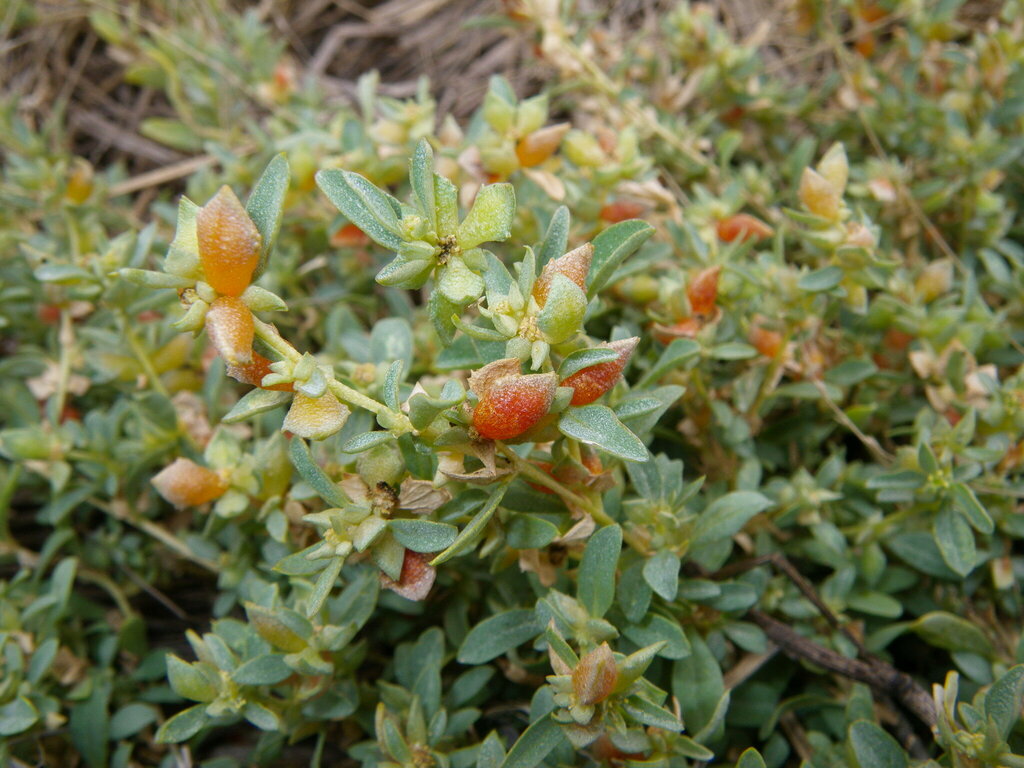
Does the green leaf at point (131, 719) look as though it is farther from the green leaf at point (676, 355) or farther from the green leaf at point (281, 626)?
the green leaf at point (676, 355)

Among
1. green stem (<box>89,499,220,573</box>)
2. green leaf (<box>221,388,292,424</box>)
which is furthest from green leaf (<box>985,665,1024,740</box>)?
green stem (<box>89,499,220,573</box>)

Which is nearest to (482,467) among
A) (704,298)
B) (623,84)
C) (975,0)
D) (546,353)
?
(546,353)

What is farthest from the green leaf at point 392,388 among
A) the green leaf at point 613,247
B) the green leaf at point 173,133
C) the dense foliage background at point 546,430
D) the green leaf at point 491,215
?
the green leaf at point 173,133

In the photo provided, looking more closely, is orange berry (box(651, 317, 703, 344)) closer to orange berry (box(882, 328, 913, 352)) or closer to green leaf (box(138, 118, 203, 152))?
orange berry (box(882, 328, 913, 352))

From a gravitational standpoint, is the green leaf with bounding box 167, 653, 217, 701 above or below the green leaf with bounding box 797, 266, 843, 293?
below

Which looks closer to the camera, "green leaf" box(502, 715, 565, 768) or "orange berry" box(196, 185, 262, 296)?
"orange berry" box(196, 185, 262, 296)

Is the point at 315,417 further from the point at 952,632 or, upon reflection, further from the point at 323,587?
the point at 952,632
